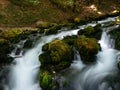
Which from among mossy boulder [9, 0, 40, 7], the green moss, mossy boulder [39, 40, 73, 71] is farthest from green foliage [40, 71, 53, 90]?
mossy boulder [9, 0, 40, 7]

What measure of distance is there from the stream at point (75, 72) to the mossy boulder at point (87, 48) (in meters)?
0.25

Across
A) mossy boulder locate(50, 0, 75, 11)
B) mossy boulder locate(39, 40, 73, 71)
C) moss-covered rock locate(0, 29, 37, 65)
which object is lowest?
moss-covered rock locate(0, 29, 37, 65)

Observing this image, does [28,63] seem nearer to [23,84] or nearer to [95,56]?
[23,84]

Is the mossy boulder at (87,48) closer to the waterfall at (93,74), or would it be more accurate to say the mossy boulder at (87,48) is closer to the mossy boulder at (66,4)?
the waterfall at (93,74)

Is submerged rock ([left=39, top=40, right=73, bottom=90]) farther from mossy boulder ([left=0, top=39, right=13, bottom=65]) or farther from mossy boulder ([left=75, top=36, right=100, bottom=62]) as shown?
mossy boulder ([left=0, top=39, right=13, bottom=65])

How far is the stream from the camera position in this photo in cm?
1169

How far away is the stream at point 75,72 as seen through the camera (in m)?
11.7

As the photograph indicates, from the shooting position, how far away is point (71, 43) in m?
14.2

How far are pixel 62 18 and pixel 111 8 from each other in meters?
4.61

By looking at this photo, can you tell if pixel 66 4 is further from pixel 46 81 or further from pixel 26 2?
pixel 46 81

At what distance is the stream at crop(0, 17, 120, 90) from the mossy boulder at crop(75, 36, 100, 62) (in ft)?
0.83

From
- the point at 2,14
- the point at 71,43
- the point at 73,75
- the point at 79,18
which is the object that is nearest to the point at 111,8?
the point at 79,18

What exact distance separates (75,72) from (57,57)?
3.34ft

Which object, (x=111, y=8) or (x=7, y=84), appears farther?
(x=111, y=8)
